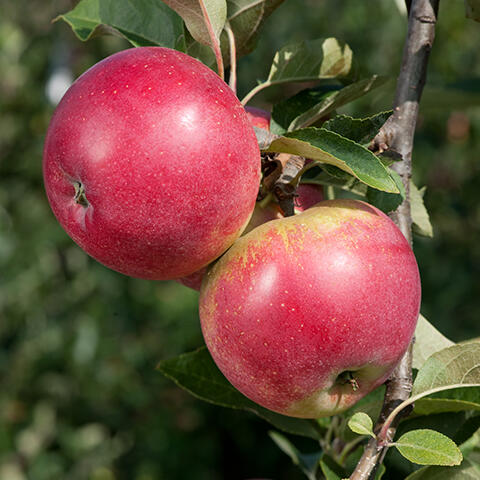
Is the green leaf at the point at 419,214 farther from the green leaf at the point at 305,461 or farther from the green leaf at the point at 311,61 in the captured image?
the green leaf at the point at 305,461

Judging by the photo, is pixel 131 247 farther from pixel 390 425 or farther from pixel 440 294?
pixel 440 294

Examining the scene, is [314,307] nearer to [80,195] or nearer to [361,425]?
[361,425]

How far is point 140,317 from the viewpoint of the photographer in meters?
2.81

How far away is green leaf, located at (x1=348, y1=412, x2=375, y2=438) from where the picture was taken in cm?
68

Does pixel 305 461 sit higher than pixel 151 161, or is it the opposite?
pixel 151 161

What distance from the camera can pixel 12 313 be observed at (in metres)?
2.81

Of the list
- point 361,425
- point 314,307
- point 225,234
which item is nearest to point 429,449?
point 361,425

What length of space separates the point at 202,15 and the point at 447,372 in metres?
0.50

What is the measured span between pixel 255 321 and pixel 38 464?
79.0 inches

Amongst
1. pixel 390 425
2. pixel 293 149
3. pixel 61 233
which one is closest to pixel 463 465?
pixel 390 425

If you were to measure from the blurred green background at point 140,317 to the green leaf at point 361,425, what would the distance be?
65.4 inches

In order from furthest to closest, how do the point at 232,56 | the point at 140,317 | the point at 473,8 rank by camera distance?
the point at 140,317
the point at 473,8
the point at 232,56

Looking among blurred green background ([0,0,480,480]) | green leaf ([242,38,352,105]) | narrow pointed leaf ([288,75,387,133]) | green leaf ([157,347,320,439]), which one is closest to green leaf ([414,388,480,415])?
green leaf ([157,347,320,439])

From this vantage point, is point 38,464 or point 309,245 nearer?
point 309,245
